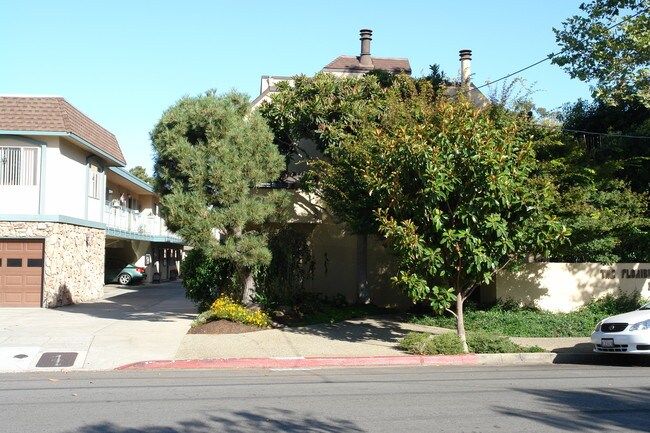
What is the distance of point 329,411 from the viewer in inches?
312

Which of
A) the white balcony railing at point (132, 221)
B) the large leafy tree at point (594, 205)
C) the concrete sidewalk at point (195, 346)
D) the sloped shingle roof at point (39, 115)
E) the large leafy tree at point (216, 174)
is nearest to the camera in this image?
the concrete sidewalk at point (195, 346)

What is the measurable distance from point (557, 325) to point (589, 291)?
2.46m

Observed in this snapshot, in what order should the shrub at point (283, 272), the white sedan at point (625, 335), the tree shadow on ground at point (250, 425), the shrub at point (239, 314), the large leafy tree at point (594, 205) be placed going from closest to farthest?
the tree shadow on ground at point (250, 425) → the white sedan at point (625, 335) → the shrub at point (239, 314) → the large leafy tree at point (594, 205) → the shrub at point (283, 272)

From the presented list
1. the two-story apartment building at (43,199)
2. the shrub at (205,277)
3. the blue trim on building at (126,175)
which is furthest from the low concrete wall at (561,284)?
the blue trim on building at (126,175)

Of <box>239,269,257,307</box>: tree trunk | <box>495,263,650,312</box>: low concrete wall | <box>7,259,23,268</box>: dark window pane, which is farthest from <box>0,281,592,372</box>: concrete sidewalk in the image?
<box>7,259,23,268</box>: dark window pane

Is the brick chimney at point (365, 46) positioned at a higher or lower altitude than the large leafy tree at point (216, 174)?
higher

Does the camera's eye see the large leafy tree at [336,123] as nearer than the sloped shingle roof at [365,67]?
Yes

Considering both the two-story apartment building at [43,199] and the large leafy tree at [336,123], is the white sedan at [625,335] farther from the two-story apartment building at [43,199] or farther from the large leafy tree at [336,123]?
the two-story apartment building at [43,199]

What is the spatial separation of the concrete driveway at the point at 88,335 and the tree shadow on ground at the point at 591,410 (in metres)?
7.38

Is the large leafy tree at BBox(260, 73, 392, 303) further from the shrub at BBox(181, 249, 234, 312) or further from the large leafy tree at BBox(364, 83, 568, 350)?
the shrub at BBox(181, 249, 234, 312)

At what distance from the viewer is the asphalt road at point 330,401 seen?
7211mm

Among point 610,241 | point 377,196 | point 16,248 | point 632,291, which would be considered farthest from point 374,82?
point 16,248

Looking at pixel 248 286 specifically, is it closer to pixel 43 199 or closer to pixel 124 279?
pixel 43 199

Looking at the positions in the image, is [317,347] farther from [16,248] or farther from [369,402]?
[16,248]
